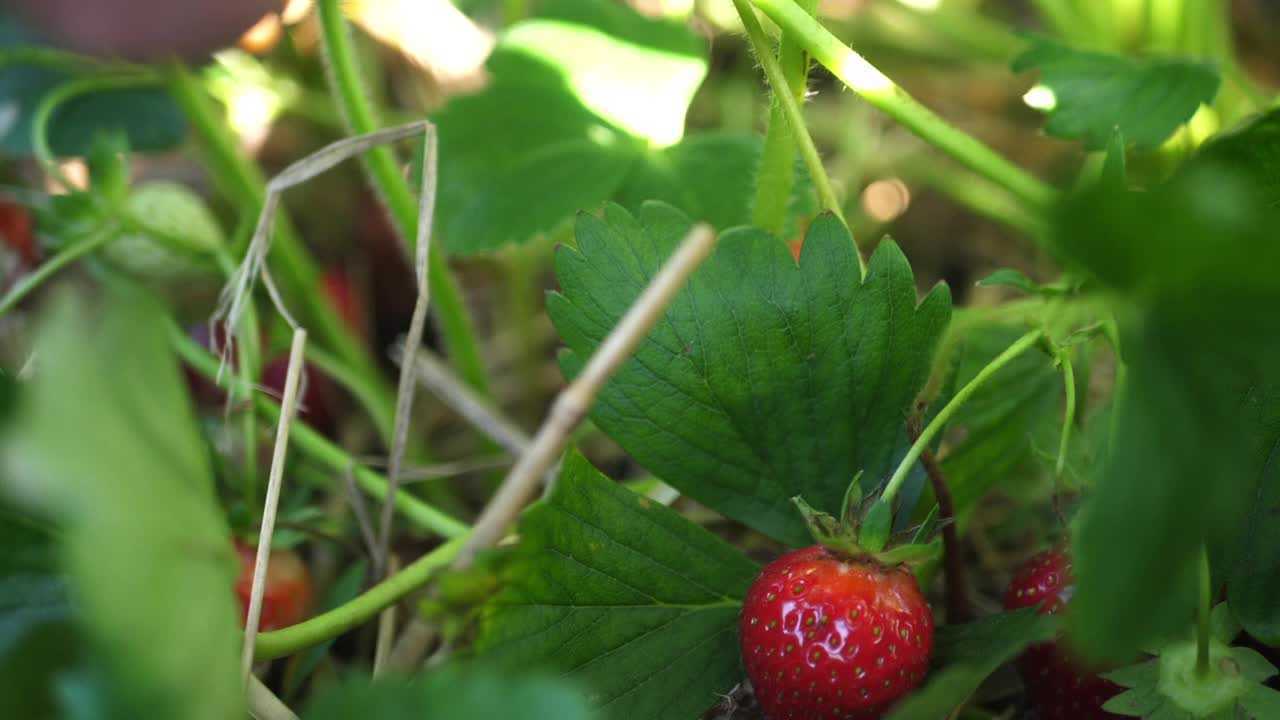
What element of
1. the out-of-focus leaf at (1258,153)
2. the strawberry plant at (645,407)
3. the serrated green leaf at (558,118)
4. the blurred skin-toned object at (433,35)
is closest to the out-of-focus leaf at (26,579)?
the strawberry plant at (645,407)

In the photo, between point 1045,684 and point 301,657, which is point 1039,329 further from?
point 301,657

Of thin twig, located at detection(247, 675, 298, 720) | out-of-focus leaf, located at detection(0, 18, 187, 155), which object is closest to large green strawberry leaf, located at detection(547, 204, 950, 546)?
thin twig, located at detection(247, 675, 298, 720)

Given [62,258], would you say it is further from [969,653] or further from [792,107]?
[969,653]

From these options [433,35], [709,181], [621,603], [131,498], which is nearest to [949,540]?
[621,603]

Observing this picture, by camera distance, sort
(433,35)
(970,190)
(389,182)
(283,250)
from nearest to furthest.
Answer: (389,182) < (283,250) < (970,190) < (433,35)

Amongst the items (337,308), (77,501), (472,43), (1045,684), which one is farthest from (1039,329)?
(472,43)

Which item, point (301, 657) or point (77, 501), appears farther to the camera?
point (301, 657)

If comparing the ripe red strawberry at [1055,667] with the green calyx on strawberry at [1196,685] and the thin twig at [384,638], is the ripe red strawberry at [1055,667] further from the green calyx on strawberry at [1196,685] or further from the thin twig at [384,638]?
the thin twig at [384,638]
